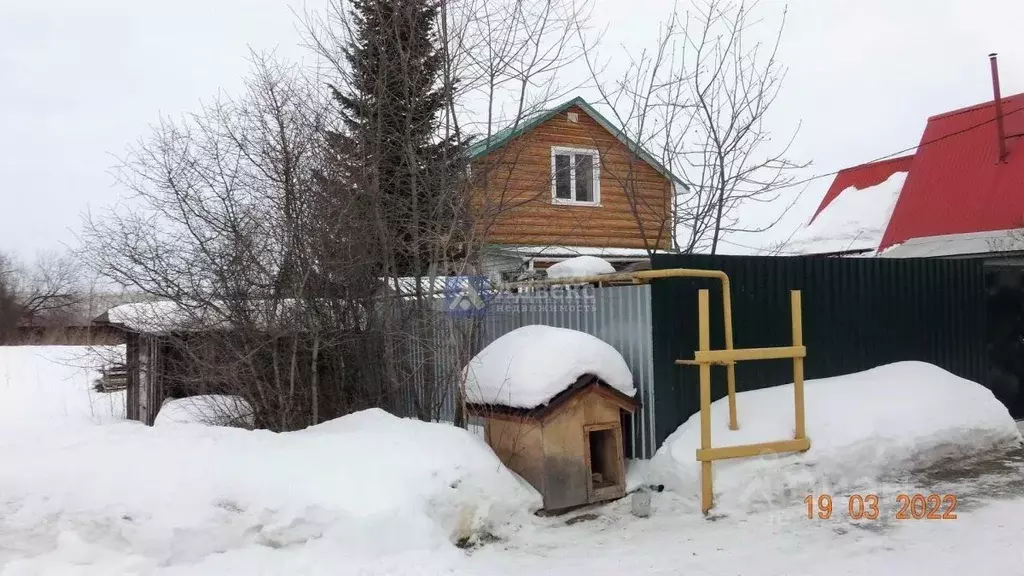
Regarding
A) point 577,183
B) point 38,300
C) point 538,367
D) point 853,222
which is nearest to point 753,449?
point 538,367

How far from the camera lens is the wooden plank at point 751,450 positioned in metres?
6.13

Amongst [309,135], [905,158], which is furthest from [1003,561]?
[905,158]

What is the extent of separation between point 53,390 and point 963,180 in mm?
20615

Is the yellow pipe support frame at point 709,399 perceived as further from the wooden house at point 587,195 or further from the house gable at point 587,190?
the house gable at point 587,190

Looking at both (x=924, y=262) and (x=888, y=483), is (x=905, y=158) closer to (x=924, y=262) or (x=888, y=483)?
(x=924, y=262)

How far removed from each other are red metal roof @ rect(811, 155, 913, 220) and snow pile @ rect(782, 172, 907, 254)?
31cm

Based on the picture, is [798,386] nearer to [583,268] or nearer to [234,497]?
[583,268]

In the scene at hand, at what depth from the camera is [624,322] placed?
7176 mm

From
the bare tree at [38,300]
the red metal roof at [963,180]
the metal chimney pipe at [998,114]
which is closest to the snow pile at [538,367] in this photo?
the red metal roof at [963,180]

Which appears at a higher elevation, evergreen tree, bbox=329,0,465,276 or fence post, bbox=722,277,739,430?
evergreen tree, bbox=329,0,465,276

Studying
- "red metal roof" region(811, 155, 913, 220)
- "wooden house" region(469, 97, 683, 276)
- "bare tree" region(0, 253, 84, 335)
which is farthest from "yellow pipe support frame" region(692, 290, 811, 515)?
"bare tree" region(0, 253, 84, 335)

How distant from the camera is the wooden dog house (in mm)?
6230
